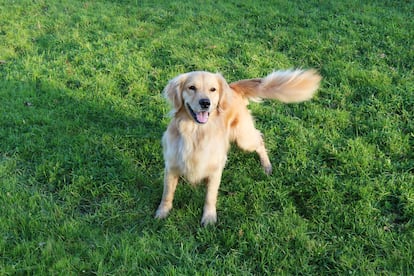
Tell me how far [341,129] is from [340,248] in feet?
5.86

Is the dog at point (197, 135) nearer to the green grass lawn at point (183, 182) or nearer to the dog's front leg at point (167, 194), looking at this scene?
the dog's front leg at point (167, 194)

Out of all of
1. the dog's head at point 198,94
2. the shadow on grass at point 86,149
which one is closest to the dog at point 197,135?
the dog's head at point 198,94

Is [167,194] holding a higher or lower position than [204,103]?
lower

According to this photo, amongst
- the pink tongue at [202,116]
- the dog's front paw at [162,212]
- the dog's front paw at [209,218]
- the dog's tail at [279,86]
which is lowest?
the dog's front paw at [162,212]

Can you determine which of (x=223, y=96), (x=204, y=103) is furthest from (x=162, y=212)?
(x=223, y=96)

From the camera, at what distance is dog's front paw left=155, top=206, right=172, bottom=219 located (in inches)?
122

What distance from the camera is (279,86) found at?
375 centimetres

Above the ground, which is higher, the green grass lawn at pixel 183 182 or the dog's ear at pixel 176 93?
the dog's ear at pixel 176 93

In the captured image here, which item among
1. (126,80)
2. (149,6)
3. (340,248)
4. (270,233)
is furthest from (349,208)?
(149,6)

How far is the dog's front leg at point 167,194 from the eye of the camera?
3143mm

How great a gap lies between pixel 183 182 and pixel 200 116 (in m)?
0.76

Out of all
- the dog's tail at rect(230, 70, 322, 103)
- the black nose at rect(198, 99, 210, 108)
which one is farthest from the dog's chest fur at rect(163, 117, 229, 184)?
the dog's tail at rect(230, 70, 322, 103)

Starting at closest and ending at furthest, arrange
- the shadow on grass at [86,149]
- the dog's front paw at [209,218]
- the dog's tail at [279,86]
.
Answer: the dog's front paw at [209,218] → the shadow on grass at [86,149] → the dog's tail at [279,86]

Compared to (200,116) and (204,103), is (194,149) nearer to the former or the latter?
(200,116)
